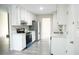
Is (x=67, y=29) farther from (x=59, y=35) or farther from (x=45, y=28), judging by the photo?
(x=45, y=28)

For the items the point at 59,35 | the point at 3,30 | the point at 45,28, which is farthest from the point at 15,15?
the point at 59,35

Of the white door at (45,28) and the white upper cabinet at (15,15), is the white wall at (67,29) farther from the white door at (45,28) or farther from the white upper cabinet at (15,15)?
the white upper cabinet at (15,15)

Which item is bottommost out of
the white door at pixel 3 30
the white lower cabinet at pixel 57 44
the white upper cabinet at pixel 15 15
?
the white lower cabinet at pixel 57 44

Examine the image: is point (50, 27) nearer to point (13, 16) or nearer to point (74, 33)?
point (74, 33)

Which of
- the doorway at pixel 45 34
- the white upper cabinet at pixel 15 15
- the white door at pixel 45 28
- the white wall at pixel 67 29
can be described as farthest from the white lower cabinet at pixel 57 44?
the white upper cabinet at pixel 15 15

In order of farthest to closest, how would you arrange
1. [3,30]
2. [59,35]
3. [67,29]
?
[59,35]
[67,29]
[3,30]

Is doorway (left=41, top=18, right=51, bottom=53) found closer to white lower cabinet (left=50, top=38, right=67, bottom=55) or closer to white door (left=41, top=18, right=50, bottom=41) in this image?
white door (left=41, top=18, right=50, bottom=41)

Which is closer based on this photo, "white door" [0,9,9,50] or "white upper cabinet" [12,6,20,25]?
"white door" [0,9,9,50]

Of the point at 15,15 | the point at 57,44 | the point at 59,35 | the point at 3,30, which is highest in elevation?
the point at 15,15

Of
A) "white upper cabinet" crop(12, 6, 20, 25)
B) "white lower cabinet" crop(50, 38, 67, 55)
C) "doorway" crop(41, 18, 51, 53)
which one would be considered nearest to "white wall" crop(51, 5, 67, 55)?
"white lower cabinet" crop(50, 38, 67, 55)

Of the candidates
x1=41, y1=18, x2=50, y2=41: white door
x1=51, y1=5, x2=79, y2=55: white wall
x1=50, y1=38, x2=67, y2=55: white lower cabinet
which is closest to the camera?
x1=51, y1=5, x2=79, y2=55: white wall

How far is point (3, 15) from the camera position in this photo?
2.01 meters

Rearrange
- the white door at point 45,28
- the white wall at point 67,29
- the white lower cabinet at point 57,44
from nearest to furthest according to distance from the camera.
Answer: the white wall at point 67,29 < the white door at point 45,28 < the white lower cabinet at point 57,44

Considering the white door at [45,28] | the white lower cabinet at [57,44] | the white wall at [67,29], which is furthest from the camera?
the white lower cabinet at [57,44]
